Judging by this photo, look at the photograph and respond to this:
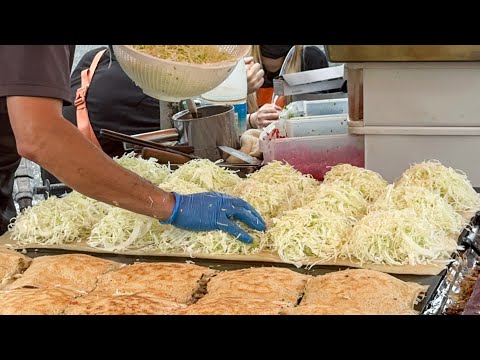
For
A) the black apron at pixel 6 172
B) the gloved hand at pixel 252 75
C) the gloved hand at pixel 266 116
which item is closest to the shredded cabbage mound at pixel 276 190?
the black apron at pixel 6 172

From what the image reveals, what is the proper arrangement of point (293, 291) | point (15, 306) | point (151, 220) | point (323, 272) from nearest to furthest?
point (15, 306)
point (293, 291)
point (323, 272)
point (151, 220)

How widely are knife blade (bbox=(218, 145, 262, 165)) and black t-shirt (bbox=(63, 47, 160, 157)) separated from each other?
72.4 inches

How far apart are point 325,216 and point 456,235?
76cm

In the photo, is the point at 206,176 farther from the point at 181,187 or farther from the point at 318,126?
the point at 318,126

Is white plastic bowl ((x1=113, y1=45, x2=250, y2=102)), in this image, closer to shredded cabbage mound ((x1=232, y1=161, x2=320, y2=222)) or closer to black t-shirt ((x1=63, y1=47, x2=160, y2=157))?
shredded cabbage mound ((x1=232, y1=161, x2=320, y2=222))

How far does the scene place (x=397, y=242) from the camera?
3.81m

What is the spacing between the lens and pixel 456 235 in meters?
4.11

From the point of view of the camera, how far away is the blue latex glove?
399cm

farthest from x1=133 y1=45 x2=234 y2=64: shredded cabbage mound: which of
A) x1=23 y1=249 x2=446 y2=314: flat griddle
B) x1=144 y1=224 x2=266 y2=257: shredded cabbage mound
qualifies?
x1=23 y1=249 x2=446 y2=314: flat griddle

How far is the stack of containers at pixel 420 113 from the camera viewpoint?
499 centimetres

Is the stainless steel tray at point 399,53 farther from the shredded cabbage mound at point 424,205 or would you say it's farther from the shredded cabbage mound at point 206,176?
the shredded cabbage mound at point 206,176

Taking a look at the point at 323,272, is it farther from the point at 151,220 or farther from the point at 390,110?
the point at 390,110

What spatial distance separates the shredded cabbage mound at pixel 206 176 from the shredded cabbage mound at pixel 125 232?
63 cm
